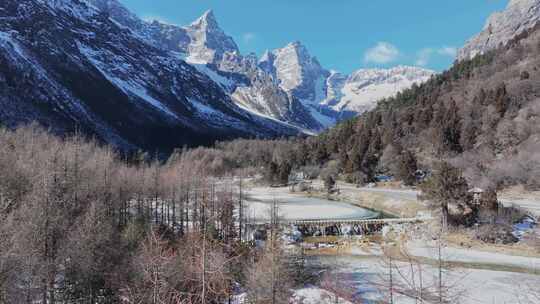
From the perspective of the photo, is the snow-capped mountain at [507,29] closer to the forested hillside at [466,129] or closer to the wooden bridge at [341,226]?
the forested hillside at [466,129]

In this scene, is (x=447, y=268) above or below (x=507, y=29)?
below

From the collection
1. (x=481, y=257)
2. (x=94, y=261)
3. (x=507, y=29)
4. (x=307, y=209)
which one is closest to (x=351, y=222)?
(x=307, y=209)

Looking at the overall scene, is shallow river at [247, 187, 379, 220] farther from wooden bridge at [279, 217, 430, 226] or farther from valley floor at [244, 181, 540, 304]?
wooden bridge at [279, 217, 430, 226]

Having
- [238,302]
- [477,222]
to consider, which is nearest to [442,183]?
[477,222]

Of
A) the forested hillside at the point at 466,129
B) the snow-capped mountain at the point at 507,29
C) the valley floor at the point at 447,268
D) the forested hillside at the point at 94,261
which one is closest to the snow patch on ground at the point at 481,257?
the valley floor at the point at 447,268

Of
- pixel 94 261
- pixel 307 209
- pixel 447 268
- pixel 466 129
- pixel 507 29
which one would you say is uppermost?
pixel 507 29

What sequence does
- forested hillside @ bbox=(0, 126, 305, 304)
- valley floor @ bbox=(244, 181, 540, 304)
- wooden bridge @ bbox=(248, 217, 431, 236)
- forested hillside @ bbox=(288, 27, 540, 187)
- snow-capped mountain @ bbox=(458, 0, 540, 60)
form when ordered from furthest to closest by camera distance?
1. snow-capped mountain @ bbox=(458, 0, 540, 60)
2. forested hillside @ bbox=(288, 27, 540, 187)
3. wooden bridge @ bbox=(248, 217, 431, 236)
4. valley floor @ bbox=(244, 181, 540, 304)
5. forested hillside @ bbox=(0, 126, 305, 304)

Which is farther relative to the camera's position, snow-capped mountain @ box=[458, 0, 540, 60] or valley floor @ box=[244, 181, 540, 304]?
snow-capped mountain @ box=[458, 0, 540, 60]

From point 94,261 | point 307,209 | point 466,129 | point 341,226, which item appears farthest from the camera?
point 466,129

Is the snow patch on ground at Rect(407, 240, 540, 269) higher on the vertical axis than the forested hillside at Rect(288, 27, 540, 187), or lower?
lower

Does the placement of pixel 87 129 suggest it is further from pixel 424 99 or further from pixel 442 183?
pixel 442 183

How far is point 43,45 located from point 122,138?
7361 centimetres

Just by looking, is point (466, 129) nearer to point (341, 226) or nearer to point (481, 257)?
point (341, 226)

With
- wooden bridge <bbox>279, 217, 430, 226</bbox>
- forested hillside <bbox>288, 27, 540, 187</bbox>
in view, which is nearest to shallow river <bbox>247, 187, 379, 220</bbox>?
wooden bridge <bbox>279, 217, 430, 226</bbox>
